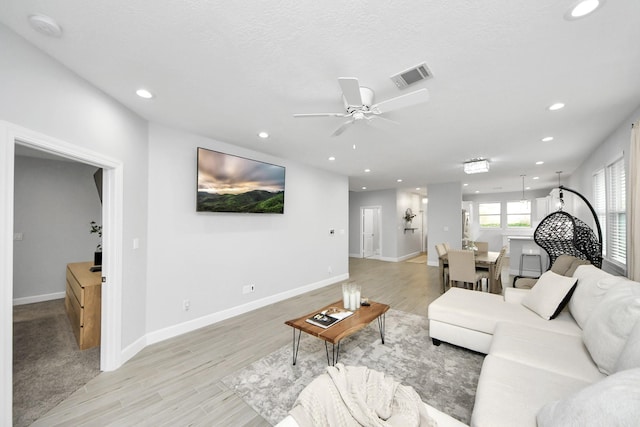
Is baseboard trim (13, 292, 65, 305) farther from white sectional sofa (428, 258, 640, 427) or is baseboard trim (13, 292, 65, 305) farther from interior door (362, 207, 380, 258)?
interior door (362, 207, 380, 258)

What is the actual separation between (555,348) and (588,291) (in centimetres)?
76

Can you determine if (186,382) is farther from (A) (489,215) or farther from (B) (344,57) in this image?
(A) (489,215)

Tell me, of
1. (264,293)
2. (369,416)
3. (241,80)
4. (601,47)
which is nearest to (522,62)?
(601,47)

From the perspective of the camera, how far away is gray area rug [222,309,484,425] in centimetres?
199

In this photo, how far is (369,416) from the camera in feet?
3.84

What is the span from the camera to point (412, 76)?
6.39 feet

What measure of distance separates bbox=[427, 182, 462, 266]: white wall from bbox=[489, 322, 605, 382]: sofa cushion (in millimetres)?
5320

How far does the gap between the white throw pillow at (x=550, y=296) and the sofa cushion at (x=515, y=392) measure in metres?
1.14

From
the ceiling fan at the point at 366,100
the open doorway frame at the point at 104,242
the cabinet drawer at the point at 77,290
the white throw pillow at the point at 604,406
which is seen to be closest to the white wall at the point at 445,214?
the ceiling fan at the point at 366,100

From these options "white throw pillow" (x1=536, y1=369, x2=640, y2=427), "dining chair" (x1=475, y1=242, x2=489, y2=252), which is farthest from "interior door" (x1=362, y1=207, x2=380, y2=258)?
"white throw pillow" (x1=536, y1=369, x2=640, y2=427)

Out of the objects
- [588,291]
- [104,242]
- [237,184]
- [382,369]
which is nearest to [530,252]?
[588,291]

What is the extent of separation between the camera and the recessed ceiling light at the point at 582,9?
1.29 metres

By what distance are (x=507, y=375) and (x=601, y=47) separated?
2274 mm

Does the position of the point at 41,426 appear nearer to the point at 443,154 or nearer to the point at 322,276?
the point at 322,276
